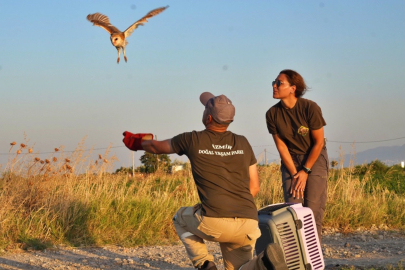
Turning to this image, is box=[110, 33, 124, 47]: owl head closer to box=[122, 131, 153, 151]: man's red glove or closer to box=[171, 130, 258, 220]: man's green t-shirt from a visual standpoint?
box=[122, 131, 153, 151]: man's red glove

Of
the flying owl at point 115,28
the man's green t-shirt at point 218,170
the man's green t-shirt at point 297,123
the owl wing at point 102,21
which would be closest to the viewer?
the man's green t-shirt at point 218,170

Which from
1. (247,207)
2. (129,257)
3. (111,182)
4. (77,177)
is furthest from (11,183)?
(247,207)

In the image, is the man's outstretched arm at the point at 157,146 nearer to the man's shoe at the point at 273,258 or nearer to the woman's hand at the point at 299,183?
the man's shoe at the point at 273,258

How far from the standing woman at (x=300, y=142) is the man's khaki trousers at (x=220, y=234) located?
54.1 inches

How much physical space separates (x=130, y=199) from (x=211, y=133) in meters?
4.77

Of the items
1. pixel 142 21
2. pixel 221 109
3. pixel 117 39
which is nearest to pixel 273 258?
pixel 221 109

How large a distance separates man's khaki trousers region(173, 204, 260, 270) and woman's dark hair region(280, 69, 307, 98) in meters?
1.79

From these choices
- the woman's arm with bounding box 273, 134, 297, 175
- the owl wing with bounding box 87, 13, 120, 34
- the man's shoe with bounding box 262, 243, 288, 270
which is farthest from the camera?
the owl wing with bounding box 87, 13, 120, 34

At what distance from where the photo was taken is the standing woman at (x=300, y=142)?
17.4ft

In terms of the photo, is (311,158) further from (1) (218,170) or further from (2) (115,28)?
(2) (115,28)

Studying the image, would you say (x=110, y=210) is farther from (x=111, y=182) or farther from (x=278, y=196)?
(x=278, y=196)

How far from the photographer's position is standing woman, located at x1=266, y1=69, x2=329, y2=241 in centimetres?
529

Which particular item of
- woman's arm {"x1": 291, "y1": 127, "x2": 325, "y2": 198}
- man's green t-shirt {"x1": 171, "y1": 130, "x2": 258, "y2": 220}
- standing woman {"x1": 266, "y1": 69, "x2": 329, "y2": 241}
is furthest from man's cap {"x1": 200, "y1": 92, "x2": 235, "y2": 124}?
woman's arm {"x1": 291, "y1": 127, "x2": 325, "y2": 198}

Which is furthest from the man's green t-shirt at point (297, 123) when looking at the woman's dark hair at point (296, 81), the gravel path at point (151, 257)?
the gravel path at point (151, 257)
